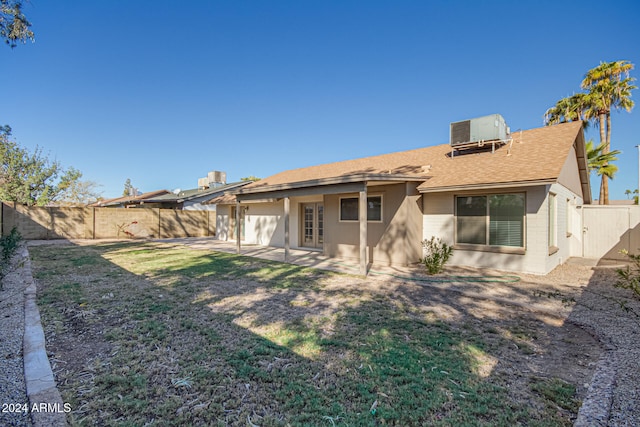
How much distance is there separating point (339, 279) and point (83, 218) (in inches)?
727

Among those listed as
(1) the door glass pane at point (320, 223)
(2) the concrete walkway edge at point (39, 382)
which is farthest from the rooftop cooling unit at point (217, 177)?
(2) the concrete walkway edge at point (39, 382)

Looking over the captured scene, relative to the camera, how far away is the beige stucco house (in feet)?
25.8

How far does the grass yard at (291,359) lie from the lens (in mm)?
2434

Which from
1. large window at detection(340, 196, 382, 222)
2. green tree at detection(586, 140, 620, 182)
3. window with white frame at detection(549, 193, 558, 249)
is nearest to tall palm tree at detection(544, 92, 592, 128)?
green tree at detection(586, 140, 620, 182)

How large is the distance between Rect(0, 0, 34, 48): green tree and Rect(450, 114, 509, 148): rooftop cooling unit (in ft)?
39.2

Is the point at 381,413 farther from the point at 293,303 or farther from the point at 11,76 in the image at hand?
the point at 11,76

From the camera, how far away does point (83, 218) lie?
1822cm

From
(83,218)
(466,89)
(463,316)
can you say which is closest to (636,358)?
(463,316)

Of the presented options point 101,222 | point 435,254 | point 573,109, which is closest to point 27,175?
point 101,222

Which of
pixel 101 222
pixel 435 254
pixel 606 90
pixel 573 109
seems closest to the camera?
pixel 435 254

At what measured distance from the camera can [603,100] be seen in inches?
666

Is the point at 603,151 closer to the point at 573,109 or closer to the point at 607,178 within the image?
the point at 607,178

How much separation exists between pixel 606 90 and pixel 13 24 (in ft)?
83.2

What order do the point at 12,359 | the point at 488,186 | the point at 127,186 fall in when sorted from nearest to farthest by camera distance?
1. the point at 12,359
2. the point at 488,186
3. the point at 127,186
